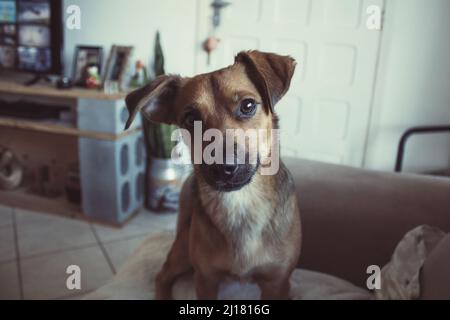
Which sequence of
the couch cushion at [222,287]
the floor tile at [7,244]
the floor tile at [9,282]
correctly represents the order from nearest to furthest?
the couch cushion at [222,287]
the floor tile at [9,282]
the floor tile at [7,244]

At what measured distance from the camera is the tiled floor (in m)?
1.59

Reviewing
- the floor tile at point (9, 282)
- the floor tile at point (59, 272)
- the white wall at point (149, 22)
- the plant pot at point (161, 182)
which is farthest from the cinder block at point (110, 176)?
the white wall at point (149, 22)

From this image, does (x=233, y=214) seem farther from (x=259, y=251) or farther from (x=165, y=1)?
(x=165, y=1)

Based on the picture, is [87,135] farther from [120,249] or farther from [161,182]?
[120,249]

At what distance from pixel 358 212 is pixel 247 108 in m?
0.49

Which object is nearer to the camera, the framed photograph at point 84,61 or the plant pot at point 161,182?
the framed photograph at point 84,61

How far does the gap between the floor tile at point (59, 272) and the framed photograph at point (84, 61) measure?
3.11ft

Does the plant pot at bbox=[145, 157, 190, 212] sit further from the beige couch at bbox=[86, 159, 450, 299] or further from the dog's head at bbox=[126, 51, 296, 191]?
the dog's head at bbox=[126, 51, 296, 191]

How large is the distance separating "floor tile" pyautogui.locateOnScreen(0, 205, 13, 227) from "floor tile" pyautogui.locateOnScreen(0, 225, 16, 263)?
0.05 m

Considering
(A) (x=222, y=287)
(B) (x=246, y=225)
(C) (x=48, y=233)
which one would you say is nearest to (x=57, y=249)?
(C) (x=48, y=233)

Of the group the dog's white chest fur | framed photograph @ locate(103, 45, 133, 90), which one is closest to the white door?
the dog's white chest fur

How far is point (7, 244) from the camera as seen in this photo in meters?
1.92

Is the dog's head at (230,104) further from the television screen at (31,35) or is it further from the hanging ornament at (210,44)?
the television screen at (31,35)

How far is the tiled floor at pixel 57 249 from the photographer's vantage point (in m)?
1.59
